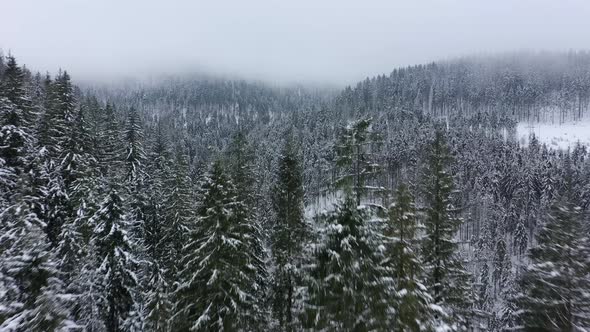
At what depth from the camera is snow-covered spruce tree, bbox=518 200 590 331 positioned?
13.7 m

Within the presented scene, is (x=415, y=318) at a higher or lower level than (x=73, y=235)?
higher

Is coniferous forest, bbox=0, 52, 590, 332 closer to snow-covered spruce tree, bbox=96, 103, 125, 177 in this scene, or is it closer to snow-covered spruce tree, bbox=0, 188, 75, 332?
snow-covered spruce tree, bbox=0, 188, 75, 332

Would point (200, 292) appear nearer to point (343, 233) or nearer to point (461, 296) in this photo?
point (343, 233)

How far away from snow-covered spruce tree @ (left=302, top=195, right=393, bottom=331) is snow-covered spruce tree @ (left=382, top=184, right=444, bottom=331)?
54 centimetres

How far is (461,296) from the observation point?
17.2 metres

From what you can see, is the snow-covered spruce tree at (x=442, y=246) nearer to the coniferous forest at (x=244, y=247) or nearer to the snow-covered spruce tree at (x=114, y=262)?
the coniferous forest at (x=244, y=247)

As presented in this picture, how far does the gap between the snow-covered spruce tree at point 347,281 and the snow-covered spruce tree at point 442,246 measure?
663 cm

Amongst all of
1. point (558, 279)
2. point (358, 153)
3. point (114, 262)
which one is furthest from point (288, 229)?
point (558, 279)

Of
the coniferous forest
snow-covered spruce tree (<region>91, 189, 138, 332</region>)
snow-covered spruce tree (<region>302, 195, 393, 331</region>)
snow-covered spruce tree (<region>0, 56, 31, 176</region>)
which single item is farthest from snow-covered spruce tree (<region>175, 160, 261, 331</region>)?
snow-covered spruce tree (<region>0, 56, 31, 176</region>)

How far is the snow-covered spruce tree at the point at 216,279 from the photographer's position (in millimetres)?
16781

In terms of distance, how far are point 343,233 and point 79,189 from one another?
2414cm

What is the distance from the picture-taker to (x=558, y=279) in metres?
14.1

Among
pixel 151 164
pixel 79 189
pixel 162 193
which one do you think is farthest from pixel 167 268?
pixel 151 164

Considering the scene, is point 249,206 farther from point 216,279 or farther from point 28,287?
point 28,287
